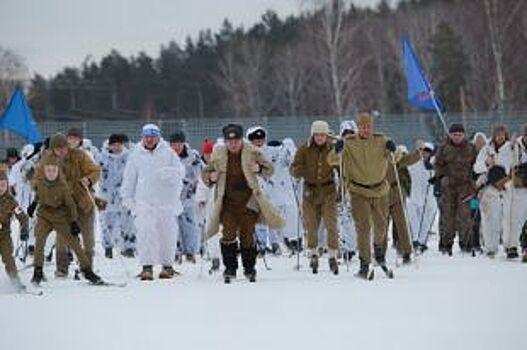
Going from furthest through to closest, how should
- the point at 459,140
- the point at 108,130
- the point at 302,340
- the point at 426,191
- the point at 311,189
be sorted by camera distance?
the point at 108,130
the point at 426,191
the point at 459,140
the point at 311,189
the point at 302,340

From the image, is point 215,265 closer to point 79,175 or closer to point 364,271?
point 79,175

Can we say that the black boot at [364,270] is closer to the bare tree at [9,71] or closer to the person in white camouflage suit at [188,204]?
the person in white camouflage suit at [188,204]

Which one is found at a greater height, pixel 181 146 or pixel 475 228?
pixel 181 146

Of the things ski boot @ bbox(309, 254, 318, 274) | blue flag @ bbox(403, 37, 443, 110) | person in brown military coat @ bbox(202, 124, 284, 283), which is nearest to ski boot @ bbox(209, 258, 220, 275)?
ski boot @ bbox(309, 254, 318, 274)

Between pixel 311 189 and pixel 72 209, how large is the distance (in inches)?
119

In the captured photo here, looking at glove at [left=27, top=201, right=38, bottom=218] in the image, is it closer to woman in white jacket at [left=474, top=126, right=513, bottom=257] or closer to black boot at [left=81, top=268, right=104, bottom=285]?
black boot at [left=81, top=268, right=104, bottom=285]

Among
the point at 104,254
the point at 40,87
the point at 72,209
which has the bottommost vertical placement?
the point at 104,254

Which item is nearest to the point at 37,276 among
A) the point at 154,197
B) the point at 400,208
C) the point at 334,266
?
the point at 154,197

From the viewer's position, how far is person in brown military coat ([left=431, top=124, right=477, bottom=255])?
15336 millimetres

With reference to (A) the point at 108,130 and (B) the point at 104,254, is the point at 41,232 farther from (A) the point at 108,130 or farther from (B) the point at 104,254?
(A) the point at 108,130

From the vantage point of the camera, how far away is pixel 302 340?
7305mm

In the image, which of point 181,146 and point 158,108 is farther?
point 158,108

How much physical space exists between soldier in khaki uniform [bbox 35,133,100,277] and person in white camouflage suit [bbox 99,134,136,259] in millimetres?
4853

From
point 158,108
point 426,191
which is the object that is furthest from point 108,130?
point 158,108
